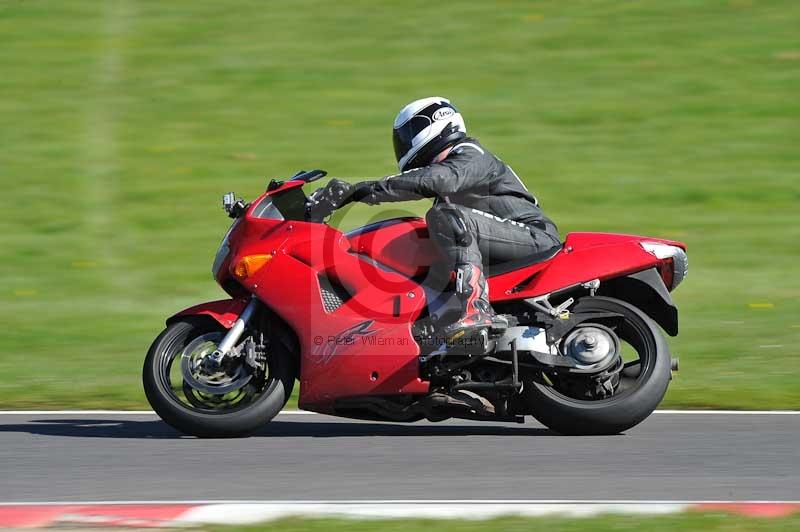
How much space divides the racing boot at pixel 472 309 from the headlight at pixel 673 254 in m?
0.88

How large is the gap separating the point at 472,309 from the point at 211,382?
1.38 metres

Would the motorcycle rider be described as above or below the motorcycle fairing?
above

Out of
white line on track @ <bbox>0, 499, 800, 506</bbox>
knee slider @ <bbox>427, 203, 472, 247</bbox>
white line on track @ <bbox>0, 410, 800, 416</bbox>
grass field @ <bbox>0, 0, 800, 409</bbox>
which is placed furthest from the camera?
grass field @ <bbox>0, 0, 800, 409</bbox>

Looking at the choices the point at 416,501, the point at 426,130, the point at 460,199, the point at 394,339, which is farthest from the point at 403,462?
the point at 426,130

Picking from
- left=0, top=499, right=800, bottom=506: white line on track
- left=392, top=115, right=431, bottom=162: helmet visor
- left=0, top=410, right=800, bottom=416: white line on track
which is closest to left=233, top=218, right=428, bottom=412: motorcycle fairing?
left=392, top=115, right=431, bottom=162: helmet visor

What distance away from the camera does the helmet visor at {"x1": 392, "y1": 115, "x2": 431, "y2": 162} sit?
6.79 meters

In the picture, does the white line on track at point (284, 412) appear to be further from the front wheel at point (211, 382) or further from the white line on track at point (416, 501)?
the white line on track at point (416, 501)

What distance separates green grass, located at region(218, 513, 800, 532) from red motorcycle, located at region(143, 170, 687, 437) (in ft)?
5.41

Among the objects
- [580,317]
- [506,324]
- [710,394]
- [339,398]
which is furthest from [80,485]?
[710,394]

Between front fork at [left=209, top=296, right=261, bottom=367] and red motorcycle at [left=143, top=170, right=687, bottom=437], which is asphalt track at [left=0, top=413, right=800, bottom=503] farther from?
front fork at [left=209, top=296, right=261, bottom=367]

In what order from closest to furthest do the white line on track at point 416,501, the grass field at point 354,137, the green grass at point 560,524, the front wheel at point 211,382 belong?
the green grass at point 560,524
the white line on track at point 416,501
the front wheel at point 211,382
the grass field at point 354,137

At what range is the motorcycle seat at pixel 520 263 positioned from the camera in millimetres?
6664

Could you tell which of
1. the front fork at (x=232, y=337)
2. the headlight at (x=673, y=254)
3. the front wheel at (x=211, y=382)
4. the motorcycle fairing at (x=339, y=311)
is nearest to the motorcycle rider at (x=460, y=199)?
the motorcycle fairing at (x=339, y=311)

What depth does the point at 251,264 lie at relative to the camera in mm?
6688
